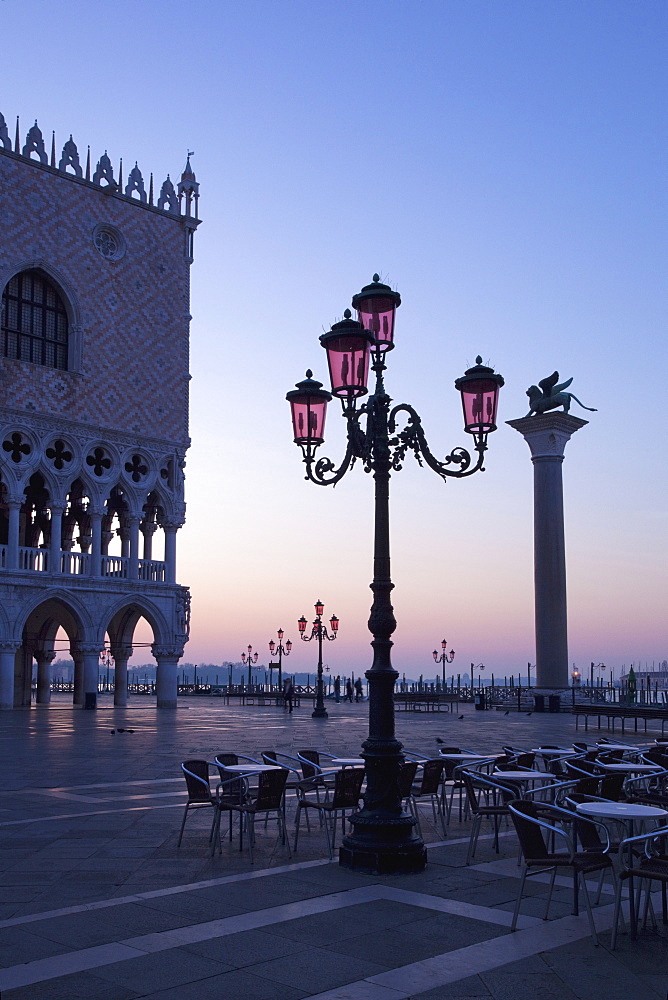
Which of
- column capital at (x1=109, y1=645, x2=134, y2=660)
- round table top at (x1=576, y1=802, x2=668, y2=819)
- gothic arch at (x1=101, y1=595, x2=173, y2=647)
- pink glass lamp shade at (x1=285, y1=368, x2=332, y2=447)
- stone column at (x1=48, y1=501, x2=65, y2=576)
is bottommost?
round table top at (x1=576, y1=802, x2=668, y2=819)

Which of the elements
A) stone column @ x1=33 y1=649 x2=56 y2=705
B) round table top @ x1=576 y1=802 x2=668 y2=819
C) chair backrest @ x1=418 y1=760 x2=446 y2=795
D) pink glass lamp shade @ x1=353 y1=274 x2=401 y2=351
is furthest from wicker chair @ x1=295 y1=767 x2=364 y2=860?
stone column @ x1=33 y1=649 x2=56 y2=705

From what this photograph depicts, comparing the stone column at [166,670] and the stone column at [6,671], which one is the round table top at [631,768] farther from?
the stone column at [166,670]

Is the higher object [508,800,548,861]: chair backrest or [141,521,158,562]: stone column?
[141,521,158,562]: stone column

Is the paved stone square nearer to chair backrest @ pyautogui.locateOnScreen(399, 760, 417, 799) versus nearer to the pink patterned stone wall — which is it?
chair backrest @ pyautogui.locateOnScreen(399, 760, 417, 799)

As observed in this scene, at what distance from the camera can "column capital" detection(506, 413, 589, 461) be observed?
33812 mm

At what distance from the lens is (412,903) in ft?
21.5

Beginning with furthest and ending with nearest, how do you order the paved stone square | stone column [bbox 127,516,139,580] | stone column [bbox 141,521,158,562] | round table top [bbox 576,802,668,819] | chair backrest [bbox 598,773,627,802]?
stone column [bbox 141,521,158,562] < stone column [bbox 127,516,139,580] < chair backrest [bbox 598,773,627,802] < round table top [bbox 576,802,668,819] < the paved stone square

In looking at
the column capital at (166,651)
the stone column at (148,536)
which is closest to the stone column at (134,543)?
the stone column at (148,536)

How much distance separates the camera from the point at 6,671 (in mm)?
31984

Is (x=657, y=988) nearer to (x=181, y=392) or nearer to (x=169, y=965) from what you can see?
(x=169, y=965)

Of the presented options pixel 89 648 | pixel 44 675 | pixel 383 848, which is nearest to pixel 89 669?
pixel 89 648

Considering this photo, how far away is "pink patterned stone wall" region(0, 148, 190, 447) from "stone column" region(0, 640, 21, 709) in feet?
25.7

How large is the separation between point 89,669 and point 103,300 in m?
13.3

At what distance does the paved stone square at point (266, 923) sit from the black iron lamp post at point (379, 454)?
321mm
